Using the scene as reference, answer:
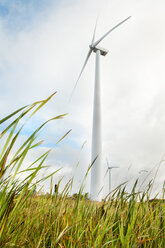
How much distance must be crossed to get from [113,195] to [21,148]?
1.66 metres

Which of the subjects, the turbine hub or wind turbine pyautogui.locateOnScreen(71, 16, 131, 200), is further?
the turbine hub

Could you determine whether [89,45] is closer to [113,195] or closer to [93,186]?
[93,186]

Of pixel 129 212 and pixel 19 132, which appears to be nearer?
pixel 19 132

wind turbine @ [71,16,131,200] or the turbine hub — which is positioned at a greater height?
the turbine hub

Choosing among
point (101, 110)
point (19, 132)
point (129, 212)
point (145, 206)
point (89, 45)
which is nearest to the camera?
point (19, 132)

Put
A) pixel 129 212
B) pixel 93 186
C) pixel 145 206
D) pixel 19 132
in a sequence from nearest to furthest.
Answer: pixel 19 132, pixel 129 212, pixel 145 206, pixel 93 186

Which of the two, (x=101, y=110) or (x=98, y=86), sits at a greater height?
(x=98, y=86)

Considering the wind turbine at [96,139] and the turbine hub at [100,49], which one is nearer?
the wind turbine at [96,139]

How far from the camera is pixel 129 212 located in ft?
7.85

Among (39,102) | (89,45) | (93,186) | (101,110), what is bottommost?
(39,102)

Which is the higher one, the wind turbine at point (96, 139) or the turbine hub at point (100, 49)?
the turbine hub at point (100, 49)

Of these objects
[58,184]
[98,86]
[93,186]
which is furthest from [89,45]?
[58,184]

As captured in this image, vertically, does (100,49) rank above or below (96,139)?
above

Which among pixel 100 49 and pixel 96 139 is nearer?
pixel 96 139
